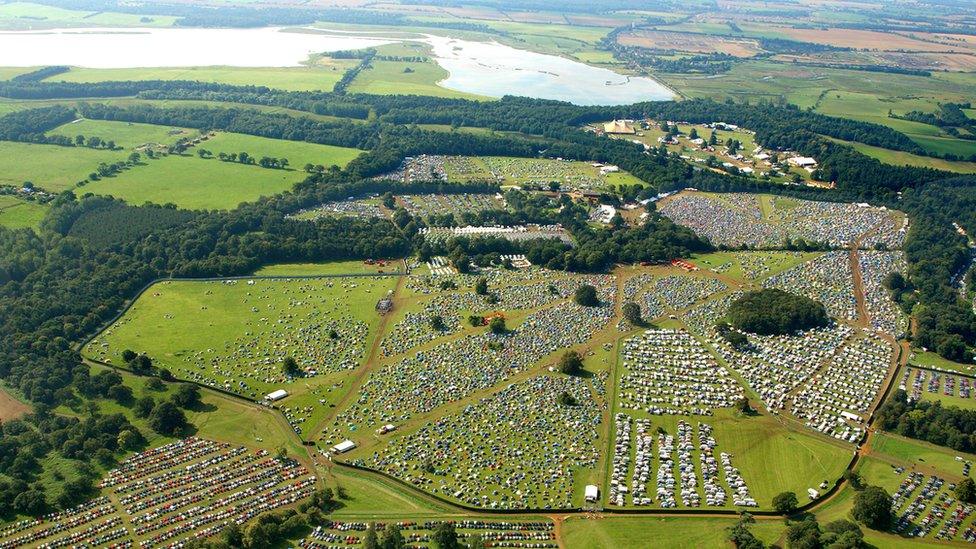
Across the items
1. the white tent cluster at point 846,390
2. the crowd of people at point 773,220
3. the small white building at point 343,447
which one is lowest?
the small white building at point 343,447

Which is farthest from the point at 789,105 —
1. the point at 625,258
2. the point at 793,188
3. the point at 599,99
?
the point at 625,258

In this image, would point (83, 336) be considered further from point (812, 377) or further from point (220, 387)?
point (812, 377)

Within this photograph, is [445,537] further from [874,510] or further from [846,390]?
[846,390]

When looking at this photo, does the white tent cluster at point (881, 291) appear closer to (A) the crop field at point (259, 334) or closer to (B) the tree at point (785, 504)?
(B) the tree at point (785, 504)

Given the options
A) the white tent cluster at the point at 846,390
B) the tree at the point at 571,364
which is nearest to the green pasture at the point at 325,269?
the tree at the point at 571,364

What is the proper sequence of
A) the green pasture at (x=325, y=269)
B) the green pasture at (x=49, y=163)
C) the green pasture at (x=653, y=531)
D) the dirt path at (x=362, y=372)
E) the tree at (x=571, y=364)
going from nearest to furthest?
the green pasture at (x=653, y=531), the dirt path at (x=362, y=372), the tree at (x=571, y=364), the green pasture at (x=325, y=269), the green pasture at (x=49, y=163)
